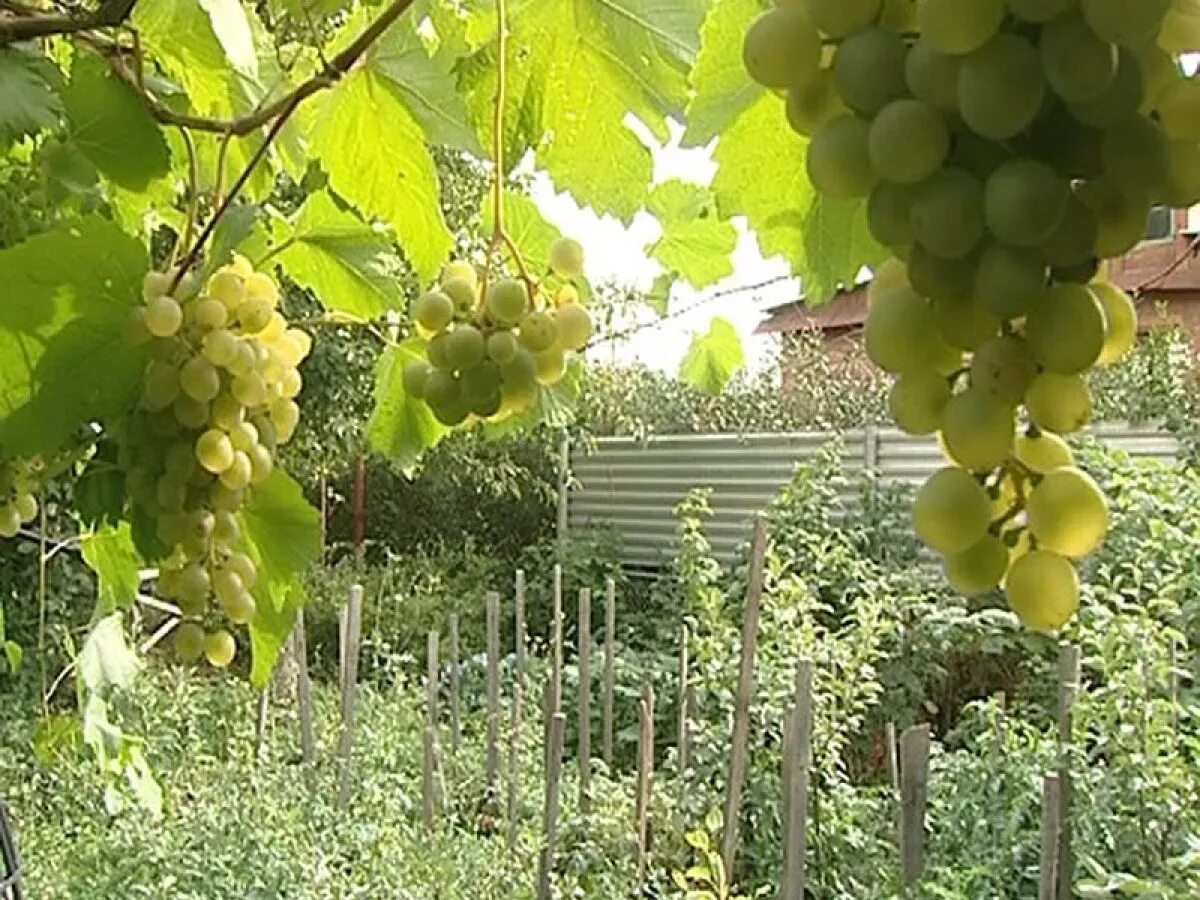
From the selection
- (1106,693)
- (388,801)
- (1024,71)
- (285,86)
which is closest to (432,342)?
(285,86)

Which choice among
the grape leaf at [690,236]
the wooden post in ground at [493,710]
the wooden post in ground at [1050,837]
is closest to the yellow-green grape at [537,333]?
the grape leaf at [690,236]

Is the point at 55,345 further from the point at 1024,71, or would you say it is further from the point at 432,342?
the point at 1024,71

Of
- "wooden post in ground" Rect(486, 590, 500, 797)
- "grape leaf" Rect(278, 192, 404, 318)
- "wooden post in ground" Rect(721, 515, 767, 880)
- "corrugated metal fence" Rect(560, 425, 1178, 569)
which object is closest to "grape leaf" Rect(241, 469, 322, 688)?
"grape leaf" Rect(278, 192, 404, 318)

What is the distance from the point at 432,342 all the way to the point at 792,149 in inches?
6.7

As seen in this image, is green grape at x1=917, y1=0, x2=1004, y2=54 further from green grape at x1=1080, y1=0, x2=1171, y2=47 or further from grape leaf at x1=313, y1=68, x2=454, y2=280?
grape leaf at x1=313, y1=68, x2=454, y2=280

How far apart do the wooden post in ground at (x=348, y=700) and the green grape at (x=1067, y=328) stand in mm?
3247

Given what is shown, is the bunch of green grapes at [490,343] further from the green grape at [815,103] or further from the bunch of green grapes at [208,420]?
the green grape at [815,103]

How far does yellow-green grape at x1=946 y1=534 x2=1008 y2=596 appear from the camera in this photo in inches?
10.3

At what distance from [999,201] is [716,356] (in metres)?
0.70

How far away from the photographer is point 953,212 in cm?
23

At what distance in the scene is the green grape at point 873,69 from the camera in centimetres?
24

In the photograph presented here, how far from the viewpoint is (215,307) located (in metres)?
0.60

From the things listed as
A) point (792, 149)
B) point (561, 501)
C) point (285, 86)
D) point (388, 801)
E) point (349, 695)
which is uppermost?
point (561, 501)

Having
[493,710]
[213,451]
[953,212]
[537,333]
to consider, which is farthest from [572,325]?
[493,710]
